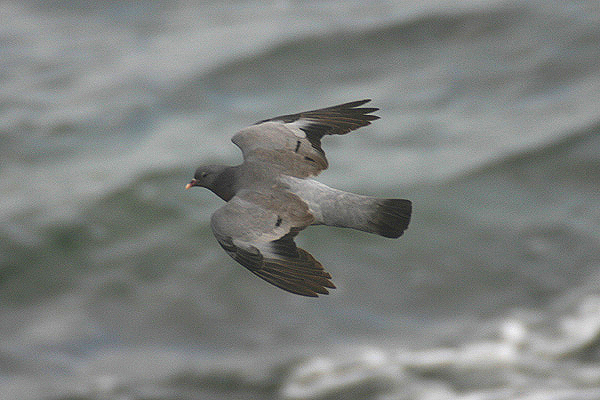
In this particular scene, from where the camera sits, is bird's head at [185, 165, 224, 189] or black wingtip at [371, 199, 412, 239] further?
bird's head at [185, 165, 224, 189]

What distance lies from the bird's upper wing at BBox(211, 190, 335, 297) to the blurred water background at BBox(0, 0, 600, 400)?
729cm

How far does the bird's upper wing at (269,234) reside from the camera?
5.57m

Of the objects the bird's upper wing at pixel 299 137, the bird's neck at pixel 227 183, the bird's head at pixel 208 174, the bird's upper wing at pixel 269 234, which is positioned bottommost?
the bird's upper wing at pixel 269 234

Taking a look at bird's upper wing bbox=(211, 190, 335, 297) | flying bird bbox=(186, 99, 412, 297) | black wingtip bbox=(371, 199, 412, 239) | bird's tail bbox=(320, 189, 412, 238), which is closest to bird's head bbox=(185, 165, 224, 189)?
flying bird bbox=(186, 99, 412, 297)

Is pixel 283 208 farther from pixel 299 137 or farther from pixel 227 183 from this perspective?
pixel 299 137

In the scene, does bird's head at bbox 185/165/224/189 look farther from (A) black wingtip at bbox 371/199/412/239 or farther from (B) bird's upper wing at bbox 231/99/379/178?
(A) black wingtip at bbox 371/199/412/239

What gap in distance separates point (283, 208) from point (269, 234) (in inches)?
9.2

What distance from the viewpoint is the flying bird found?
5.65 m

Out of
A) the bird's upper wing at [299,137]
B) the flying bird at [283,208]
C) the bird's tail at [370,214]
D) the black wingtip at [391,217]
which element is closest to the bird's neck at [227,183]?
the flying bird at [283,208]

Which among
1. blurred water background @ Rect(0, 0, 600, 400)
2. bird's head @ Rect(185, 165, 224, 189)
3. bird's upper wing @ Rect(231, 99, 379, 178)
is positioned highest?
blurred water background @ Rect(0, 0, 600, 400)

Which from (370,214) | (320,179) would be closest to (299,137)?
(370,214)

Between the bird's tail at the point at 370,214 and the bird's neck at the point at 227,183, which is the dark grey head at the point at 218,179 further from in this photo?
the bird's tail at the point at 370,214

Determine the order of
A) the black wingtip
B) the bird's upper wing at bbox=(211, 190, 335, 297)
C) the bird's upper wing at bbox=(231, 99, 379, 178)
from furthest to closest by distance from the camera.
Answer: the bird's upper wing at bbox=(231, 99, 379, 178)
the black wingtip
the bird's upper wing at bbox=(211, 190, 335, 297)

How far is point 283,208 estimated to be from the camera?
5.91 m
